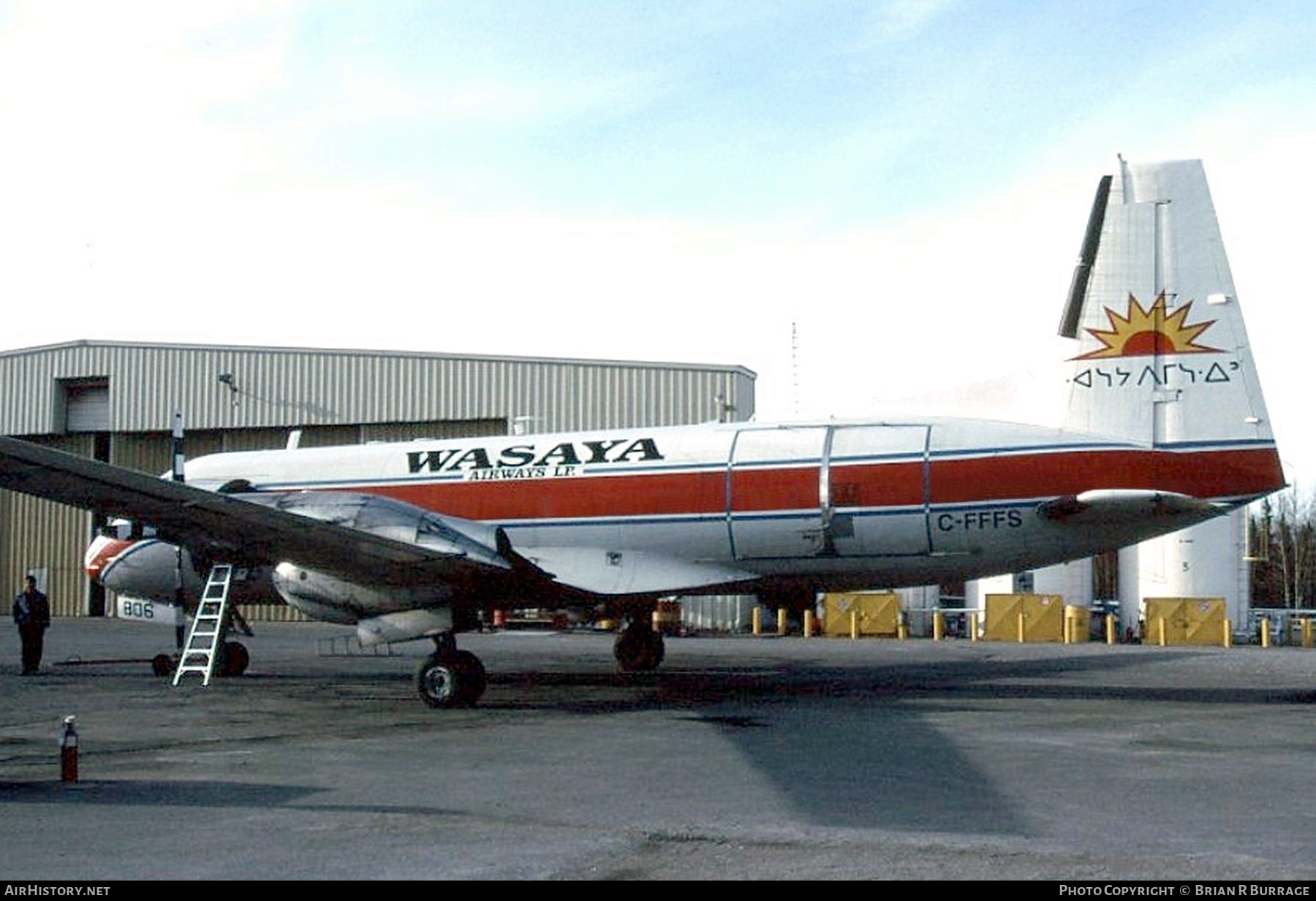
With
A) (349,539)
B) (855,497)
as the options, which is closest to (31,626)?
(349,539)

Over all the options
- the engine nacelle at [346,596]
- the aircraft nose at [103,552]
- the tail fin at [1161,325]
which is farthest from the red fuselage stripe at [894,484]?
the aircraft nose at [103,552]

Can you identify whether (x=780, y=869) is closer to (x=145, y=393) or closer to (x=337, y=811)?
(x=337, y=811)

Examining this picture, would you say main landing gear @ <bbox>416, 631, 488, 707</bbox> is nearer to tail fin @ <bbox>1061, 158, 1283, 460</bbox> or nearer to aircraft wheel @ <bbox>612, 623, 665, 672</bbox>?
aircraft wheel @ <bbox>612, 623, 665, 672</bbox>

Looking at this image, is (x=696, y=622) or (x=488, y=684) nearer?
(x=488, y=684)

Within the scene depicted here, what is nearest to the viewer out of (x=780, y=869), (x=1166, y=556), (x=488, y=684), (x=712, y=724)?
(x=780, y=869)

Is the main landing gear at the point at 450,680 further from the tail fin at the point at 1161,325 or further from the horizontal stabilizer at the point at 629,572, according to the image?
the tail fin at the point at 1161,325

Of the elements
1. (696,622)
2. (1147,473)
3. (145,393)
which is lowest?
(696,622)

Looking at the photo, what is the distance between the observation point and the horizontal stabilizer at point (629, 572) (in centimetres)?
1680

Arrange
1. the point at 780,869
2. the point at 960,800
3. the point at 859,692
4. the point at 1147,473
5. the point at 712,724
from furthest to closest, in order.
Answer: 1. the point at 859,692
2. the point at 1147,473
3. the point at 712,724
4. the point at 960,800
5. the point at 780,869

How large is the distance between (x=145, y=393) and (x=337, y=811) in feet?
123

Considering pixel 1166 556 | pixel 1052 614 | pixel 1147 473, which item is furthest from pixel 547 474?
pixel 1166 556

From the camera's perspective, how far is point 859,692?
58.4 ft

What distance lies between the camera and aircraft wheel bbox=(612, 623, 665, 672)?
70.6 ft

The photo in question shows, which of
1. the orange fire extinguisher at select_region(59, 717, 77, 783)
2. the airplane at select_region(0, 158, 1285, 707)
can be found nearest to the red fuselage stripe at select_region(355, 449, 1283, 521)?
the airplane at select_region(0, 158, 1285, 707)
